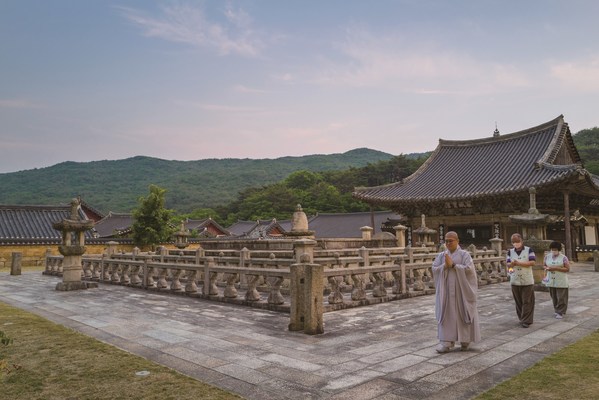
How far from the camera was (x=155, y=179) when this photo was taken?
14562cm

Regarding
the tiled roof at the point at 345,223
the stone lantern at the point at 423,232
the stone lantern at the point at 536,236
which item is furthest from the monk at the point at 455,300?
the tiled roof at the point at 345,223

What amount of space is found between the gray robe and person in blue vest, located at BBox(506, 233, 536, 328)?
234cm

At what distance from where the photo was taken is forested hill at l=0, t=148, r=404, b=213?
11319 cm

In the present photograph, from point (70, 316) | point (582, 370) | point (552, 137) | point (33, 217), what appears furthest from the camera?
point (33, 217)

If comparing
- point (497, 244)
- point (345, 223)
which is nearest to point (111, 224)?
point (345, 223)

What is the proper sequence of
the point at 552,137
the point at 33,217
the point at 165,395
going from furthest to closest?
1. the point at 33,217
2. the point at 552,137
3. the point at 165,395

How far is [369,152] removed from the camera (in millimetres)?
173625

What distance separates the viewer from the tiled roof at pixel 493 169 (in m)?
24.4

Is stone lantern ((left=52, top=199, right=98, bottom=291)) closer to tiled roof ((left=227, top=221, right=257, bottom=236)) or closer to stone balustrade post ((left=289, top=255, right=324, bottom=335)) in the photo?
stone balustrade post ((left=289, top=255, right=324, bottom=335))

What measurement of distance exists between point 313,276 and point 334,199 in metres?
65.5

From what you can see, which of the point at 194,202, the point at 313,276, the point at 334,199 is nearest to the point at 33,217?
the point at 313,276

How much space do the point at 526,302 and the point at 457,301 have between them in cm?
266

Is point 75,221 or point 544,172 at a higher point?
point 544,172

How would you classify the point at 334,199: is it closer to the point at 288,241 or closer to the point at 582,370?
the point at 288,241
